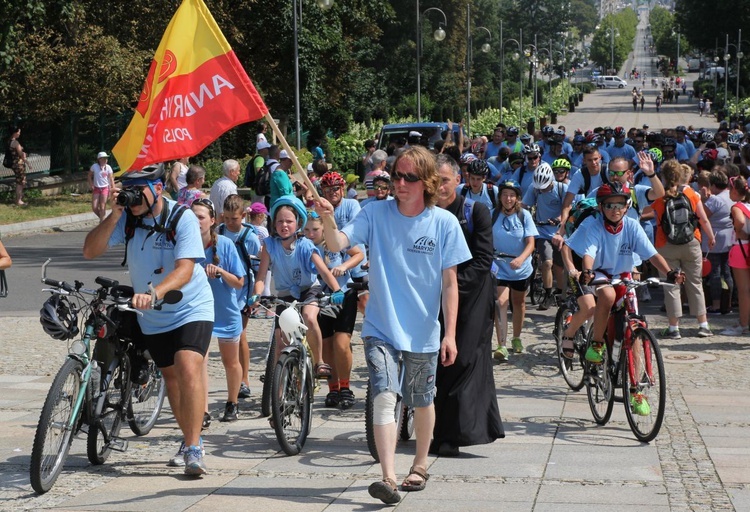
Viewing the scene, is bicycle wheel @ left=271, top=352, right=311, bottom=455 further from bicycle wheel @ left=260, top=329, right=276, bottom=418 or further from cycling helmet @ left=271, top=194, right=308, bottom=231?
cycling helmet @ left=271, top=194, right=308, bottom=231

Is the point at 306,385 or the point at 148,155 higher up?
the point at 148,155

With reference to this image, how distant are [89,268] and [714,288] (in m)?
9.55

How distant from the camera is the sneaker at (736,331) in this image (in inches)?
508

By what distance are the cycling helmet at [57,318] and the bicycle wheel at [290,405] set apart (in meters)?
1.28

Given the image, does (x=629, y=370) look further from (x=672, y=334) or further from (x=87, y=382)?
(x=672, y=334)

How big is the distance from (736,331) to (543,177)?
2.89m

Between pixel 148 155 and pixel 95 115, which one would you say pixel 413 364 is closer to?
pixel 148 155

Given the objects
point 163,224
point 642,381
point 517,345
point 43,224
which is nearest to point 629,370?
point 642,381

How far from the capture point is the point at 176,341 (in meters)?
6.98

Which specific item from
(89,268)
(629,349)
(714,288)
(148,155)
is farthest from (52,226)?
(629,349)

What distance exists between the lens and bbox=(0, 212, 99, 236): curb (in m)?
25.5

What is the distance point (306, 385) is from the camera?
7855mm

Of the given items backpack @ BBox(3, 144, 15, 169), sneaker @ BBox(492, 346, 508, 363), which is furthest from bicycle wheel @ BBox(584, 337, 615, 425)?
backpack @ BBox(3, 144, 15, 169)

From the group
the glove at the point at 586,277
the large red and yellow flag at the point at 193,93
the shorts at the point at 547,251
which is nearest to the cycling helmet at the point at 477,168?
the shorts at the point at 547,251
